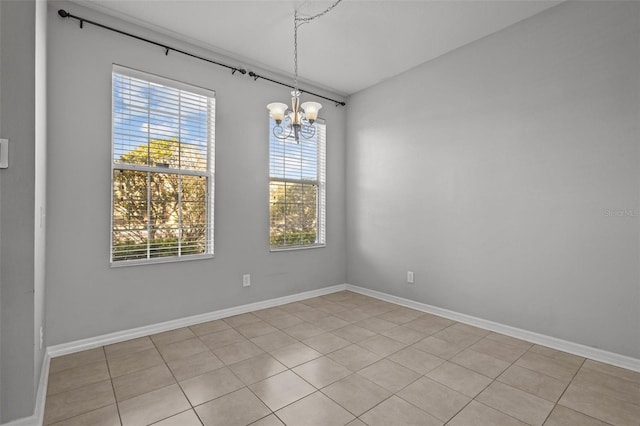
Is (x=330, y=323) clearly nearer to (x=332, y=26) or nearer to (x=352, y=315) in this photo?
(x=352, y=315)

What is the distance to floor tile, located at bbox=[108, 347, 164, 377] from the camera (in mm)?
2260

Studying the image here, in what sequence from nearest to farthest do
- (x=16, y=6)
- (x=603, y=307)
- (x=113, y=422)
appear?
(x=16, y=6) → (x=113, y=422) → (x=603, y=307)

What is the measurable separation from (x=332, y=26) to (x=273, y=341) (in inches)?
113

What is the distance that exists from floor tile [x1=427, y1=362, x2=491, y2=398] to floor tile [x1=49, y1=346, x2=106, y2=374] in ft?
8.19

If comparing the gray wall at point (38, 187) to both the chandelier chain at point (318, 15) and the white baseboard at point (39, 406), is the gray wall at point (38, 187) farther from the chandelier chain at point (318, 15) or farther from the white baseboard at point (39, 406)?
the chandelier chain at point (318, 15)

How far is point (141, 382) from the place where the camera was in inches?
82.8

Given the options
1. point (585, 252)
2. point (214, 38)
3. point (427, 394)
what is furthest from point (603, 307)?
point (214, 38)

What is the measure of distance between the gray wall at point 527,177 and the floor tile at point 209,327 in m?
2.02

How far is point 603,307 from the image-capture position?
241cm

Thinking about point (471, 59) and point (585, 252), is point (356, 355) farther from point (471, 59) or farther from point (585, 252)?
point (471, 59)

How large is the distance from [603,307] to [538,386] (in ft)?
2.97

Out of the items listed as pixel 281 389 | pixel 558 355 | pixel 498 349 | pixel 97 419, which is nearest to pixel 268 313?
pixel 281 389

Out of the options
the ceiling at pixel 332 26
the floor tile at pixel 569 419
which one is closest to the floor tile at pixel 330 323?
the floor tile at pixel 569 419

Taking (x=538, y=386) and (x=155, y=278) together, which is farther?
(x=155, y=278)
